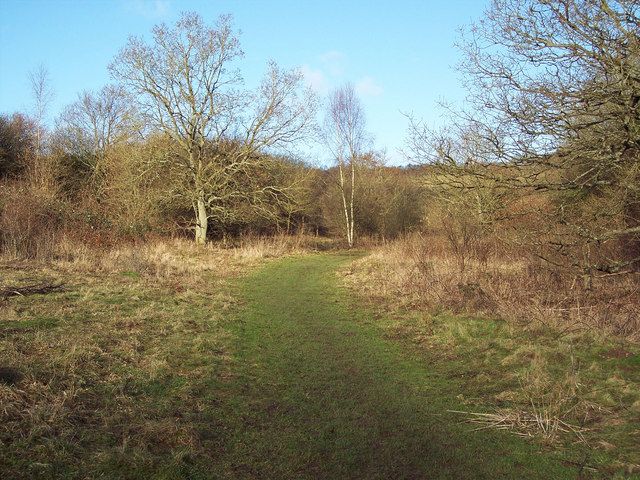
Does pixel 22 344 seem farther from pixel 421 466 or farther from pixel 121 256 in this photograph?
pixel 121 256

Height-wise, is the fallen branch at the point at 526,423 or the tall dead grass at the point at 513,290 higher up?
the tall dead grass at the point at 513,290

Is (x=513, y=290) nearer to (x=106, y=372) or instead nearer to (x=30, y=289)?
(x=106, y=372)

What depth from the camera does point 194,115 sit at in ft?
78.9

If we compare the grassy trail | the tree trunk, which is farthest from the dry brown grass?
the tree trunk

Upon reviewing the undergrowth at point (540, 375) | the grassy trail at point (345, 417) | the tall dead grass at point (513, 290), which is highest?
the tall dead grass at point (513, 290)

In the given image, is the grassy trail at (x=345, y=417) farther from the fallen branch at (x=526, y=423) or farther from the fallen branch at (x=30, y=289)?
the fallen branch at (x=30, y=289)

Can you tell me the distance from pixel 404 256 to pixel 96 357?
487 inches

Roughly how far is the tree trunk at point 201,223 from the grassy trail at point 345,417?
56.5 ft

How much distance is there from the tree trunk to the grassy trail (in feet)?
56.5

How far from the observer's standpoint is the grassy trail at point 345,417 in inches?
166

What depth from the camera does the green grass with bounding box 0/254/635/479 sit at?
4133 millimetres

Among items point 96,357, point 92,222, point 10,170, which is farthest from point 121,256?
point 10,170

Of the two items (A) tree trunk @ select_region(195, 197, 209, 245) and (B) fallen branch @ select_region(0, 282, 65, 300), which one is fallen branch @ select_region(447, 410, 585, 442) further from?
(A) tree trunk @ select_region(195, 197, 209, 245)

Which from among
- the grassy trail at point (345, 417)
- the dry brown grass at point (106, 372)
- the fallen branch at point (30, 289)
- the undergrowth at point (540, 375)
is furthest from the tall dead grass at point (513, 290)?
the fallen branch at point (30, 289)
